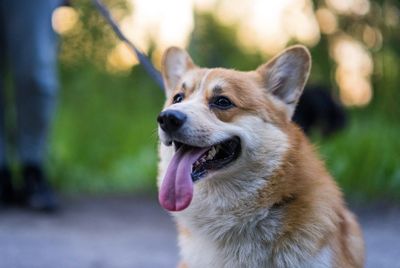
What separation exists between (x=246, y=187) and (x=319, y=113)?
3.85 metres

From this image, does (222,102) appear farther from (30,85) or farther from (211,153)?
(30,85)

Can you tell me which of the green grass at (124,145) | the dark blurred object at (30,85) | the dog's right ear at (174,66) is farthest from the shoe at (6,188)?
the dog's right ear at (174,66)

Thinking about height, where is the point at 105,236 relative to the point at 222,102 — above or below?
below

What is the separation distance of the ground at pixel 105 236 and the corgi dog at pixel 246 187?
4.20 ft

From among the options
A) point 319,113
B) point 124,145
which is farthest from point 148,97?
point 319,113

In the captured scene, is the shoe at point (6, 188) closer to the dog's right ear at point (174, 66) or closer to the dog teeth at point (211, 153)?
the dog's right ear at point (174, 66)

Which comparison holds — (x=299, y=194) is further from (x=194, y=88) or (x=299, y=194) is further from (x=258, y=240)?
(x=194, y=88)

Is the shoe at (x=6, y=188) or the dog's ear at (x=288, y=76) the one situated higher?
the shoe at (x=6, y=188)

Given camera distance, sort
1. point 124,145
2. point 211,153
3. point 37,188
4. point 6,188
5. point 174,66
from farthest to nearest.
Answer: point 124,145, point 6,188, point 37,188, point 174,66, point 211,153

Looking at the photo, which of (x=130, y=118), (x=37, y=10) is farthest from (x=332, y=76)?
(x=37, y=10)

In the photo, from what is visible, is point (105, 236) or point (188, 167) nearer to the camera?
point (188, 167)

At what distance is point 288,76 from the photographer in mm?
2900

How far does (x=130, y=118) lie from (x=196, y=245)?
5777mm

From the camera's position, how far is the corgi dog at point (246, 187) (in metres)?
2.36
